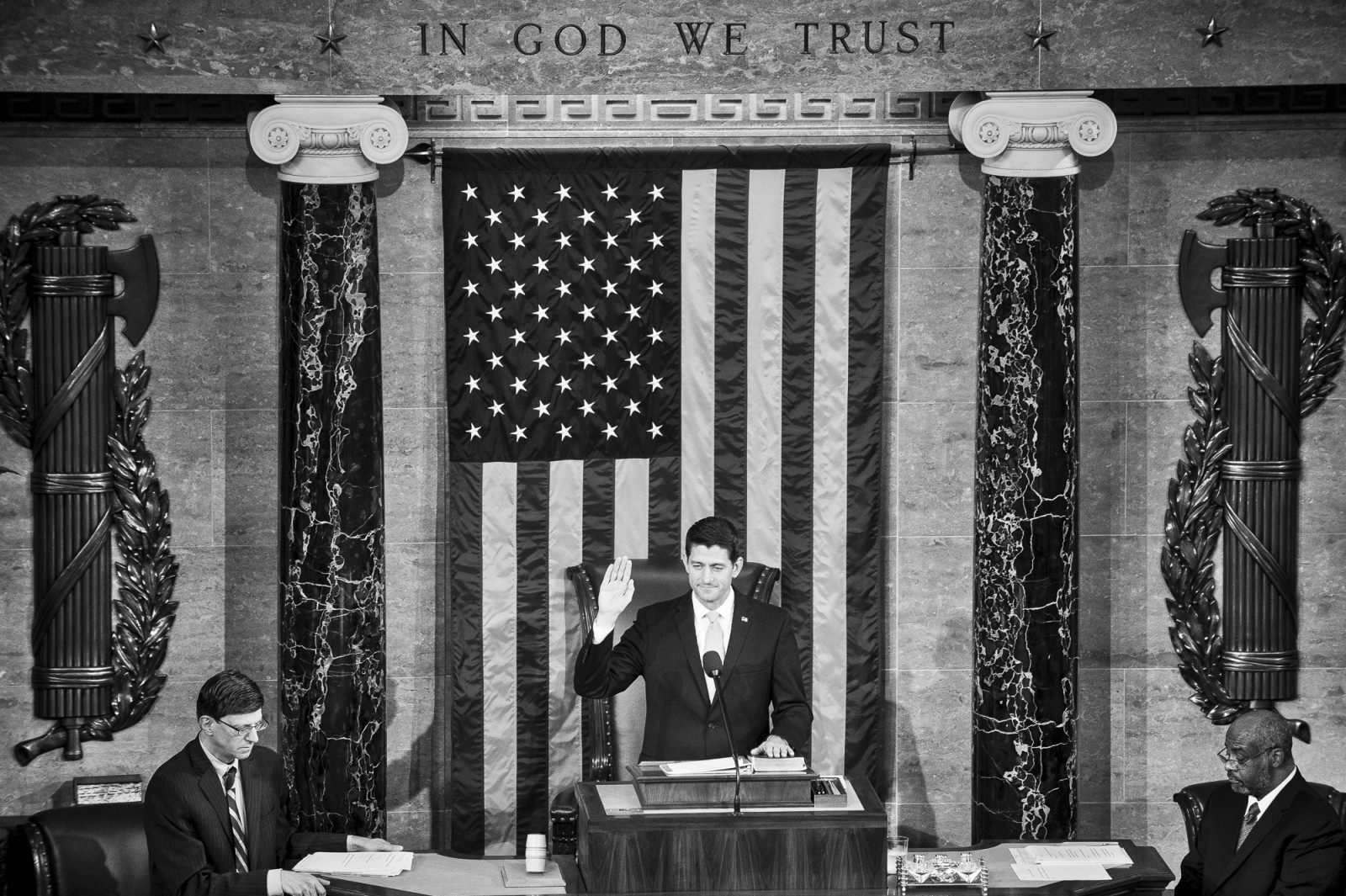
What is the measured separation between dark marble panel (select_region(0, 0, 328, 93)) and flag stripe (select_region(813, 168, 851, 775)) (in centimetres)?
266

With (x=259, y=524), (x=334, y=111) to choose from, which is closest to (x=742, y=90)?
(x=334, y=111)

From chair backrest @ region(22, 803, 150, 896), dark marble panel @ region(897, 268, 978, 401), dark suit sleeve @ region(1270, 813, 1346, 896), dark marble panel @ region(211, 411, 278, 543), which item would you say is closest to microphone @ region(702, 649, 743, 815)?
dark suit sleeve @ region(1270, 813, 1346, 896)

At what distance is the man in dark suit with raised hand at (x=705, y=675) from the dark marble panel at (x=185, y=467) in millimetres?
2793

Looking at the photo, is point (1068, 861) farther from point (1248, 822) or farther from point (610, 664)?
point (610, 664)

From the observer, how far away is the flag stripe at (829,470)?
8.60 m

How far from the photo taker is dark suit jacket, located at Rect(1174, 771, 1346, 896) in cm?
609

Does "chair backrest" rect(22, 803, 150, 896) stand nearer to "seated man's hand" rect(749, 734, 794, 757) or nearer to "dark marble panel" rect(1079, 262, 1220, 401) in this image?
"seated man's hand" rect(749, 734, 794, 757)

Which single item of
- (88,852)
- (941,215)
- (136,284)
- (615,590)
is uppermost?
(941,215)

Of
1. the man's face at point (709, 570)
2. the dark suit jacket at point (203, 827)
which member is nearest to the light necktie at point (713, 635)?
the man's face at point (709, 570)

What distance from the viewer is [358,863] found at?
614cm

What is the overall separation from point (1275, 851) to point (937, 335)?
3.42 meters

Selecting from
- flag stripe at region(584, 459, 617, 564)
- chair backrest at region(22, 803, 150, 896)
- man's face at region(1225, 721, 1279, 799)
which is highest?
flag stripe at region(584, 459, 617, 564)

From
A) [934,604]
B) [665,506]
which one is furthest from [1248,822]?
[665,506]

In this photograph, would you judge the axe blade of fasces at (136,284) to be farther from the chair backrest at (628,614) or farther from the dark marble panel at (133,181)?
the chair backrest at (628,614)
